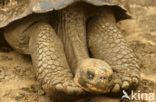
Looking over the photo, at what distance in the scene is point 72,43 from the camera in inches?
99.0

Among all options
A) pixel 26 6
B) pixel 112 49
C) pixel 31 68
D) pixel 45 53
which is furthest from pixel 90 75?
pixel 26 6

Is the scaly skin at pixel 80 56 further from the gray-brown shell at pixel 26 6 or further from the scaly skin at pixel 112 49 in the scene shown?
the gray-brown shell at pixel 26 6

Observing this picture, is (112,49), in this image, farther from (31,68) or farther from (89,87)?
(31,68)

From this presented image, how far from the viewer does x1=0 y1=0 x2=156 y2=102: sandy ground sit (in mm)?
2223

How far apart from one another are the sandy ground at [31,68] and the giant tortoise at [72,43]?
0.16m

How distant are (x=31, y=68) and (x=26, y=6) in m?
0.71

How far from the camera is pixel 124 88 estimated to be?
2.17m

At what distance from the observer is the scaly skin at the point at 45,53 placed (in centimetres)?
210

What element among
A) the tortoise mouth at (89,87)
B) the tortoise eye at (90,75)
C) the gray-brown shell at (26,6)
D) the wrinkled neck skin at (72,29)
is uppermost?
the gray-brown shell at (26,6)

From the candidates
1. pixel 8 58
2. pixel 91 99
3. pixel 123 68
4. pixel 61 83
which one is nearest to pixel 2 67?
pixel 8 58

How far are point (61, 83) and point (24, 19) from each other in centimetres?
98

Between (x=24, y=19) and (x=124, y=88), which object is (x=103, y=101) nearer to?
(x=124, y=88)

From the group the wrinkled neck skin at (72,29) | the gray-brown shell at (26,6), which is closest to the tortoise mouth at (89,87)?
the wrinkled neck skin at (72,29)

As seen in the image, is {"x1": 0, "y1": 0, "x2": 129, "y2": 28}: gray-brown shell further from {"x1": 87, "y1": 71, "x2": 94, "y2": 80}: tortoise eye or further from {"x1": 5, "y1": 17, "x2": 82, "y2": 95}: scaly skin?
{"x1": 87, "y1": 71, "x2": 94, "y2": 80}: tortoise eye
